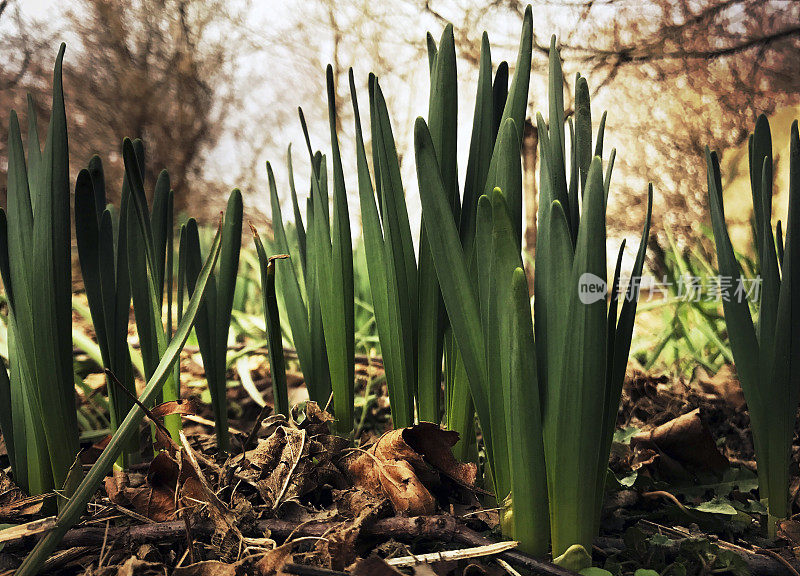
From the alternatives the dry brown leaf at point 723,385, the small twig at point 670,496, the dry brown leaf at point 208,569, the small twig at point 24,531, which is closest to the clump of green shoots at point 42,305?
the small twig at point 24,531

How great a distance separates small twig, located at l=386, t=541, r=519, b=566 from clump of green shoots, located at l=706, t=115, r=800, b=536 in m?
0.35

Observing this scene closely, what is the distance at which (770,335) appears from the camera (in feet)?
2.28

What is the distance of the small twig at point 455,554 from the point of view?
21.1 inches

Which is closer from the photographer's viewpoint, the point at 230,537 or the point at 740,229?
the point at 230,537

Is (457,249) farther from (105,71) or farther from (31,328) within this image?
(105,71)

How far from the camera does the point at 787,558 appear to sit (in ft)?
2.04

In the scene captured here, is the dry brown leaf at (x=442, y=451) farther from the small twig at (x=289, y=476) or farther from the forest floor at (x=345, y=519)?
the small twig at (x=289, y=476)

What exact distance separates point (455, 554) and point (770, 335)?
0.44 metres

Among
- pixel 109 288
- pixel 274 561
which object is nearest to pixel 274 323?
pixel 109 288

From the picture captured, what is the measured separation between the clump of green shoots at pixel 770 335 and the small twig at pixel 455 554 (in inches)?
13.6

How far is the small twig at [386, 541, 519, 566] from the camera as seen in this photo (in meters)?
0.54

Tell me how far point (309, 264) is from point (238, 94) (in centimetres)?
342

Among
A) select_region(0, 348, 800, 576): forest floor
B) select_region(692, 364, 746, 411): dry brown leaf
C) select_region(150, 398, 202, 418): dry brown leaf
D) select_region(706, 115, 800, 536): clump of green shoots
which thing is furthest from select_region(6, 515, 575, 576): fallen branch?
select_region(692, 364, 746, 411): dry brown leaf

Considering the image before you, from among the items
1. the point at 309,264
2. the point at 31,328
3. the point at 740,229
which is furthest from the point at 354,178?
the point at 31,328
